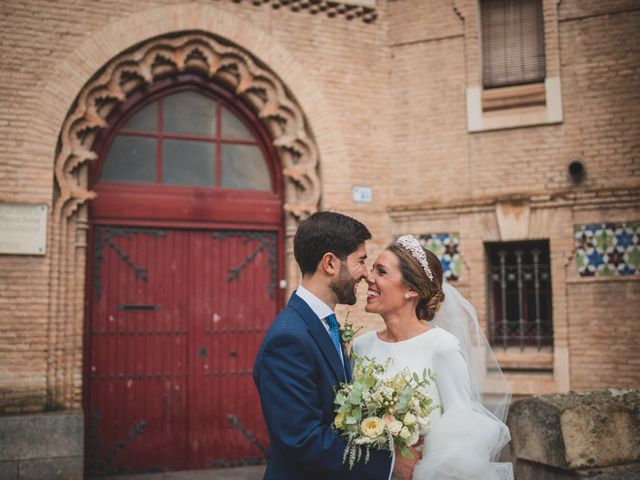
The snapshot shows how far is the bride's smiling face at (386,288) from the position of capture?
379 centimetres

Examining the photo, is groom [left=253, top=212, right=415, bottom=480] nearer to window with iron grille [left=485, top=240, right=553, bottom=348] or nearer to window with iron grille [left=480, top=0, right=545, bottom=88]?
window with iron grille [left=485, top=240, right=553, bottom=348]

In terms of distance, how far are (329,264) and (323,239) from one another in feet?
0.40

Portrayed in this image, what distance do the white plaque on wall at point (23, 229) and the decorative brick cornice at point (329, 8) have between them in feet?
12.1

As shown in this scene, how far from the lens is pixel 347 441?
9.33 ft

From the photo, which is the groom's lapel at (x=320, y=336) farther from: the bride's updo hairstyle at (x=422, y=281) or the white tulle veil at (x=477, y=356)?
the white tulle veil at (x=477, y=356)

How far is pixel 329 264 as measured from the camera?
10.4 feet

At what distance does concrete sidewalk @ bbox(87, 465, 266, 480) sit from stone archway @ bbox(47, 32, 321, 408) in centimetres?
117

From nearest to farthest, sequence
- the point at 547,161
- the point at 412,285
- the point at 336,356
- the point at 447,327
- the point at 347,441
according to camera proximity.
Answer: the point at 347,441 → the point at 336,356 → the point at 412,285 → the point at 447,327 → the point at 547,161

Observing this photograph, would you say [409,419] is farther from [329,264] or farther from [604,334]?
[604,334]

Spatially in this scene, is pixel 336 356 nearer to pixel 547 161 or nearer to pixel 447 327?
pixel 447 327

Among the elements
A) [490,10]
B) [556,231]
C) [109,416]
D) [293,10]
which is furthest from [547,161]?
[109,416]

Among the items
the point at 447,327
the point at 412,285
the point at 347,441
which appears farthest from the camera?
the point at 447,327

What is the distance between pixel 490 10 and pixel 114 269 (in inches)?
237

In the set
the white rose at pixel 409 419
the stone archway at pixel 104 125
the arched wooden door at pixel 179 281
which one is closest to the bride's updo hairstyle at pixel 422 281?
the white rose at pixel 409 419
